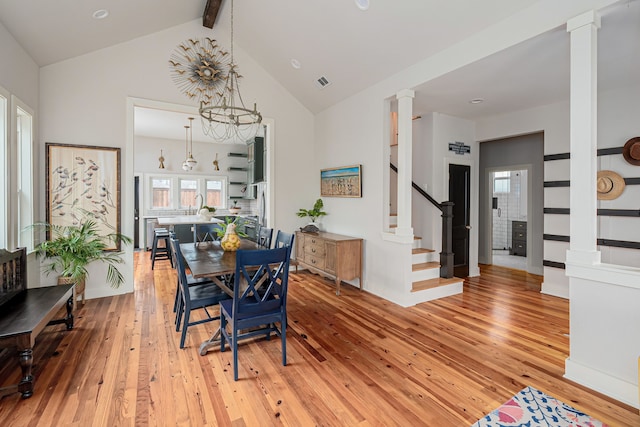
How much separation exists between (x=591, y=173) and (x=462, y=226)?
10.8ft

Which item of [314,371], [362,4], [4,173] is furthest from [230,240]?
[362,4]

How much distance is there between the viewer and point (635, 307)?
2.04 metres

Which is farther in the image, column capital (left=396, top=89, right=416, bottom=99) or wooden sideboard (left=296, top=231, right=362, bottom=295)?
wooden sideboard (left=296, top=231, right=362, bottom=295)

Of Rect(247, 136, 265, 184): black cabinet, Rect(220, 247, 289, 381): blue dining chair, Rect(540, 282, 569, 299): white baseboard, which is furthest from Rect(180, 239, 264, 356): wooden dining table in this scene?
Rect(540, 282, 569, 299): white baseboard

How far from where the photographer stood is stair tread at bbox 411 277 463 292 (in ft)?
13.4

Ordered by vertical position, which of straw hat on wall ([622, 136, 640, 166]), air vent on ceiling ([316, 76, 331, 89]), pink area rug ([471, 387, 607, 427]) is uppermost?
air vent on ceiling ([316, 76, 331, 89])

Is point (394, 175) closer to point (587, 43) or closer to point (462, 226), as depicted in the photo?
point (462, 226)

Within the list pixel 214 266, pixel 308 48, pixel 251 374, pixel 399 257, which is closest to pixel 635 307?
pixel 399 257

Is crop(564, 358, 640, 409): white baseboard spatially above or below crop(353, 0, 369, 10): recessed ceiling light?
below

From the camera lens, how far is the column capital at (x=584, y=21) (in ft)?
7.27

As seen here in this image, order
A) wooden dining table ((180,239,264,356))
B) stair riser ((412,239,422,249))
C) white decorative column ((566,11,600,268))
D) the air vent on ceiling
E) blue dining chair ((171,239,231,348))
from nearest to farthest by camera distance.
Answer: white decorative column ((566,11,600,268)), wooden dining table ((180,239,264,356)), blue dining chair ((171,239,231,348)), the air vent on ceiling, stair riser ((412,239,422,249))

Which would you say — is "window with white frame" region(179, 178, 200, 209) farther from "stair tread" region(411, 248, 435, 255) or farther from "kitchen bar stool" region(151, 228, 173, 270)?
"stair tread" region(411, 248, 435, 255)

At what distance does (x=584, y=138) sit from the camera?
87.4 inches

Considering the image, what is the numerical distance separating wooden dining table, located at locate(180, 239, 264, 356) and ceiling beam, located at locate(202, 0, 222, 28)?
3184mm
